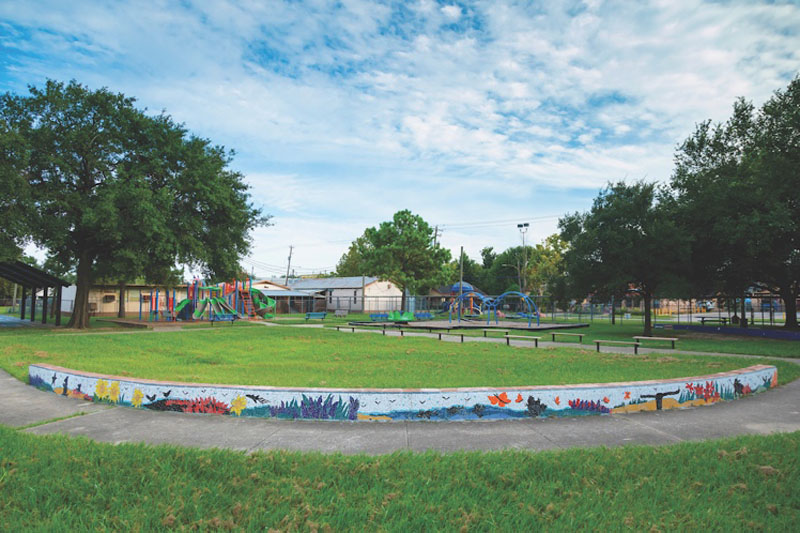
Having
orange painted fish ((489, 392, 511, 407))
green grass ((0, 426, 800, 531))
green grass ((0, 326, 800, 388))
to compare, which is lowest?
green grass ((0, 326, 800, 388))

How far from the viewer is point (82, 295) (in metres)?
28.0

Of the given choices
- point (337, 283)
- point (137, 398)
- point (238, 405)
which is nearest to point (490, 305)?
point (238, 405)

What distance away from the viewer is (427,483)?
418 centimetres

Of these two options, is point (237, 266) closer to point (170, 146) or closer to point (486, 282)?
point (170, 146)

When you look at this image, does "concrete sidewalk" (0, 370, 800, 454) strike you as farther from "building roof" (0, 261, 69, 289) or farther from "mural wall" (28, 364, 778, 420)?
"building roof" (0, 261, 69, 289)

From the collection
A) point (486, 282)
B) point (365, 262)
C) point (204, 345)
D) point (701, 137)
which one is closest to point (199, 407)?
point (204, 345)

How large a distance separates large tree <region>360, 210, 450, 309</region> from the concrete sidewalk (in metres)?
43.8

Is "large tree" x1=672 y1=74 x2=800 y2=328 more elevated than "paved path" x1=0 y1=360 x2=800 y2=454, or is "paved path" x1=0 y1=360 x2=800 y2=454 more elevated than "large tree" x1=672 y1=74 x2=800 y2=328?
"large tree" x1=672 y1=74 x2=800 y2=328

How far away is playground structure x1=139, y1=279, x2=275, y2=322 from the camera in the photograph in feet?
121

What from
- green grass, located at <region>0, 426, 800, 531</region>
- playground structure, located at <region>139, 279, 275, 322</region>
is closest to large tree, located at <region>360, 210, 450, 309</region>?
playground structure, located at <region>139, 279, 275, 322</region>

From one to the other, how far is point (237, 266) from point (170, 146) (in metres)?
8.75

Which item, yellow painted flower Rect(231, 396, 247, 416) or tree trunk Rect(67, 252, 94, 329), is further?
tree trunk Rect(67, 252, 94, 329)

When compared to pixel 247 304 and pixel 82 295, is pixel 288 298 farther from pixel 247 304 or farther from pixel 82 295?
pixel 82 295

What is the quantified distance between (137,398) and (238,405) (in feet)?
5.91
